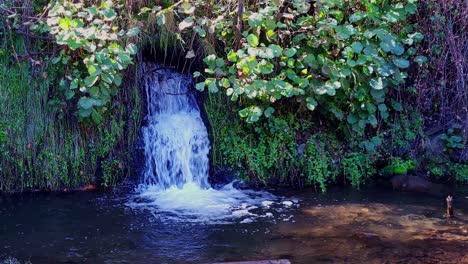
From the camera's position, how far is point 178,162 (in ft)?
23.4

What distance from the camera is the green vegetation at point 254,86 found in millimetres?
6430

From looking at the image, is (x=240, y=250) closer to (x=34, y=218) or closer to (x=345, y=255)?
(x=345, y=255)

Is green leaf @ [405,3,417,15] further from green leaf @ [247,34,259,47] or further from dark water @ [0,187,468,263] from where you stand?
dark water @ [0,187,468,263]

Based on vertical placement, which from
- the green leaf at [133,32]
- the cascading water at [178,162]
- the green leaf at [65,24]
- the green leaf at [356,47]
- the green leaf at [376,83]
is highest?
the green leaf at [65,24]

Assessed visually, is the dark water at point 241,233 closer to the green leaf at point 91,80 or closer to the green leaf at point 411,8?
the green leaf at point 91,80

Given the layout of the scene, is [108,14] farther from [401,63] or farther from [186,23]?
[401,63]

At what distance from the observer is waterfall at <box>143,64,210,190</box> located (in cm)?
708

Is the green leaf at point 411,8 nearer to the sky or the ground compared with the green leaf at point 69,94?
nearer to the sky

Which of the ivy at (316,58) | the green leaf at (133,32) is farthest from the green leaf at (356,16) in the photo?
the green leaf at (133,32)

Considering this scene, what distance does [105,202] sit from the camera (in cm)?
637

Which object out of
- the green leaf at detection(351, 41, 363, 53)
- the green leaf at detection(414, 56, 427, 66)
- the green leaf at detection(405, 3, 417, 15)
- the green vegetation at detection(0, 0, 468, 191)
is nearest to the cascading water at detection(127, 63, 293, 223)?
the green vegetation at detection(0, 0, 468, 191)

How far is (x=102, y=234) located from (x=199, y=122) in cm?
239

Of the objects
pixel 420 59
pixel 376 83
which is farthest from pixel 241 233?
pixel 420 59

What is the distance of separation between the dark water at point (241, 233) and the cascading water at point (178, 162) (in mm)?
393
